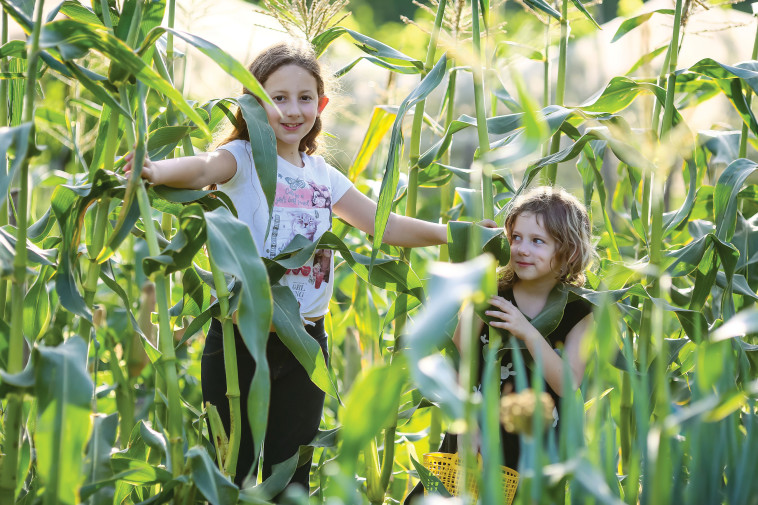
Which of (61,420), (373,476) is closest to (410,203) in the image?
(373,476)

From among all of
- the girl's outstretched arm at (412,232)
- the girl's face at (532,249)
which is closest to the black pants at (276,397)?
the girl's outstretched arm at (412,232)

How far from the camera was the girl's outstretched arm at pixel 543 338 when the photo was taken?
1.32 meters

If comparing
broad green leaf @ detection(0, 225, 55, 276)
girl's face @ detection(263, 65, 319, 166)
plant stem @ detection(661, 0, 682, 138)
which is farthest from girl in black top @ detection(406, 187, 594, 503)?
broad green leaf @ detection(0, 225, 55, 276)

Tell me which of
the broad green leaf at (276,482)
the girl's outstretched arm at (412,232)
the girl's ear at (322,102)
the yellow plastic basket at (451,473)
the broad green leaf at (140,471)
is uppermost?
the girl's ear at (322,102)

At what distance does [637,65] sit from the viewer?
74.6 inches

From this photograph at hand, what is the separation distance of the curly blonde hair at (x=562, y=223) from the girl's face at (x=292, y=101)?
0.46 meters

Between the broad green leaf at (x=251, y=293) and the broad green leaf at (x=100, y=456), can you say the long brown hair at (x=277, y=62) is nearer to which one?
the broad green leaf at (x=251, y=293)

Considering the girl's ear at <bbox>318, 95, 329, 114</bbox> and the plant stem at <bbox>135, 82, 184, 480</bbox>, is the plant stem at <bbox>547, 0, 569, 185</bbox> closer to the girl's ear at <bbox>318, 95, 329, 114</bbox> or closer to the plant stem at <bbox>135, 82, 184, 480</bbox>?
the girl's ear at <bbox>318, 95, 329, 114</bbox>

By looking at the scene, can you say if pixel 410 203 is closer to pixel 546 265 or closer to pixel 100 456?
pixel 546 265

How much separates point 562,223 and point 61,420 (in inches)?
39.0

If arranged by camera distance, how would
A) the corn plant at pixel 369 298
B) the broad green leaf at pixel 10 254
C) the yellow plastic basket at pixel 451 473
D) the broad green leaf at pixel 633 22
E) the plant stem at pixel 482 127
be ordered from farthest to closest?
the broad green leaf at pixel 633 22
the yellow plastic basket at pixel 451 473
the plant stem at pixel 482 127
the broad green leaf at pixel 10 254
the corn plant at pixel 369 298

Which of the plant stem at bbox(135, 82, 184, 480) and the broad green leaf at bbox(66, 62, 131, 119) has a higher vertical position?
the broad green leaf at bbox(66, 62, 131, 119)

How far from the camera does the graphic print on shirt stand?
1.56m

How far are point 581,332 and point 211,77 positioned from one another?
10.1ft
